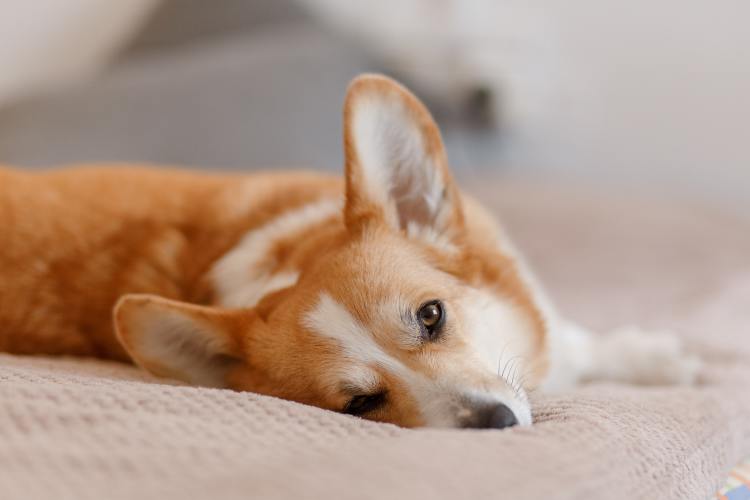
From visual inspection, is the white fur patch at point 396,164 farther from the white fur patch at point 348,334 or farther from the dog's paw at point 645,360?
the dog's paw at point 645,360

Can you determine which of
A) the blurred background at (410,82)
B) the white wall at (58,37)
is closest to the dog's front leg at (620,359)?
the blurred background at (410,82)

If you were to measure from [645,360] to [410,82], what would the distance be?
232cm

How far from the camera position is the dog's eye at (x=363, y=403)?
1421mm

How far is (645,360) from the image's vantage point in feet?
6.66

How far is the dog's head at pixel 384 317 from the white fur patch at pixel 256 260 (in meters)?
0.11

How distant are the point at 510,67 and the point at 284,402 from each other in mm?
3264

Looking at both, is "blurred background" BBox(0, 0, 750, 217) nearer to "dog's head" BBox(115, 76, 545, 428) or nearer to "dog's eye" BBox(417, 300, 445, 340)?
"dog's head" BBox(115, 76, 545, 428)

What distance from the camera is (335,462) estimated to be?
1.03 meters

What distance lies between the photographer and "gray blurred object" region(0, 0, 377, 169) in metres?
3.17

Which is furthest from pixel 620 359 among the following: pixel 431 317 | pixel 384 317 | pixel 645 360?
pixel 384 317

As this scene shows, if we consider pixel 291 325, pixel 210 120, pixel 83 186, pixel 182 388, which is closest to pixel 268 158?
pixel 210 120

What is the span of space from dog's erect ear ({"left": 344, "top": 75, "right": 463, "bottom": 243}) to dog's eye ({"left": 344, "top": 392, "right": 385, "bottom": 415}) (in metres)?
0.39

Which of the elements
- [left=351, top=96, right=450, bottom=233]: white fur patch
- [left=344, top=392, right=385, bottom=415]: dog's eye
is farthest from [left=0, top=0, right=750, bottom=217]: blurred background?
[left=344, top=392, right=385, bottom=415]: dog's eye

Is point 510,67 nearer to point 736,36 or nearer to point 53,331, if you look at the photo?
point 736,36
